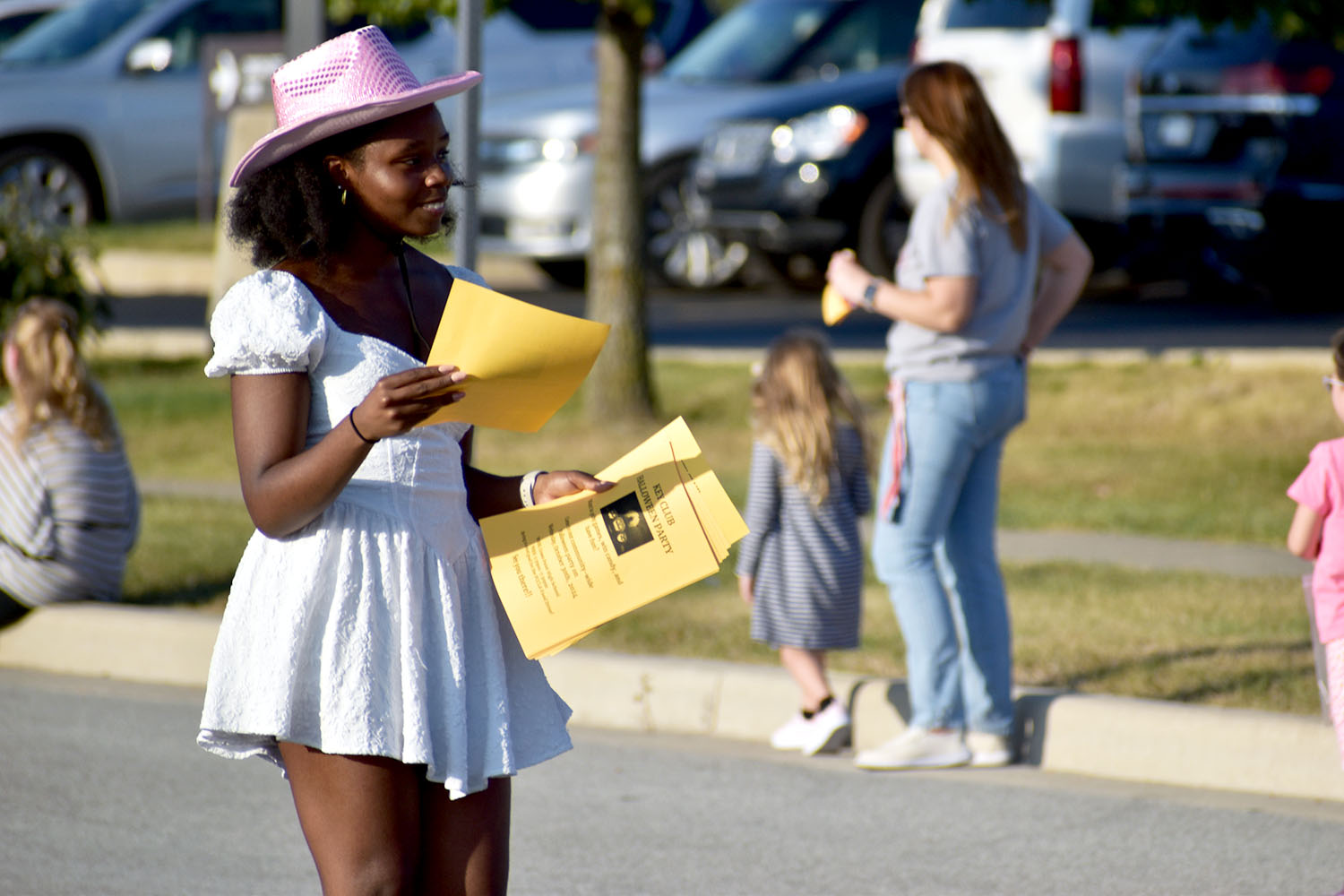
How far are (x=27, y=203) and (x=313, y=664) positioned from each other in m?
9.51

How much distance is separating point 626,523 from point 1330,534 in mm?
1924

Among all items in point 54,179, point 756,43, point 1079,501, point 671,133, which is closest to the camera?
point 1079,501

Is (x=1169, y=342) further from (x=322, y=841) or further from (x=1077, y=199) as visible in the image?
(x=322, y=841)

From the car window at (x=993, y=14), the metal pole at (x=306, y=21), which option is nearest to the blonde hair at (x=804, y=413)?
the metal pole at (x=306, y=21)

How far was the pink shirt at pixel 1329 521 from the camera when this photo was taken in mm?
4102

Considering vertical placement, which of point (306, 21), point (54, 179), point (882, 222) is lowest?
point (54, 179)

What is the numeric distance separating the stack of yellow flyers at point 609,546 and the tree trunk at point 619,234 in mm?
7190

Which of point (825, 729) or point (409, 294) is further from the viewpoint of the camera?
point (825, 729)

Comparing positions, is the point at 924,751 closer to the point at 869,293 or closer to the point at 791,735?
the point at 791,735

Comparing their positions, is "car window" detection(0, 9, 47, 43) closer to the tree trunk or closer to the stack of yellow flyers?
the tree trunk

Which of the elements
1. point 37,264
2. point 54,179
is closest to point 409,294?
point 37,264

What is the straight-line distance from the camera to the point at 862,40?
47.1 feet

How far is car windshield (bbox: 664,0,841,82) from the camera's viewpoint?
14.4 meters

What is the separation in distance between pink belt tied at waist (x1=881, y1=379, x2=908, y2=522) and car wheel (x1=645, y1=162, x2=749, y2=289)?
8914mm
